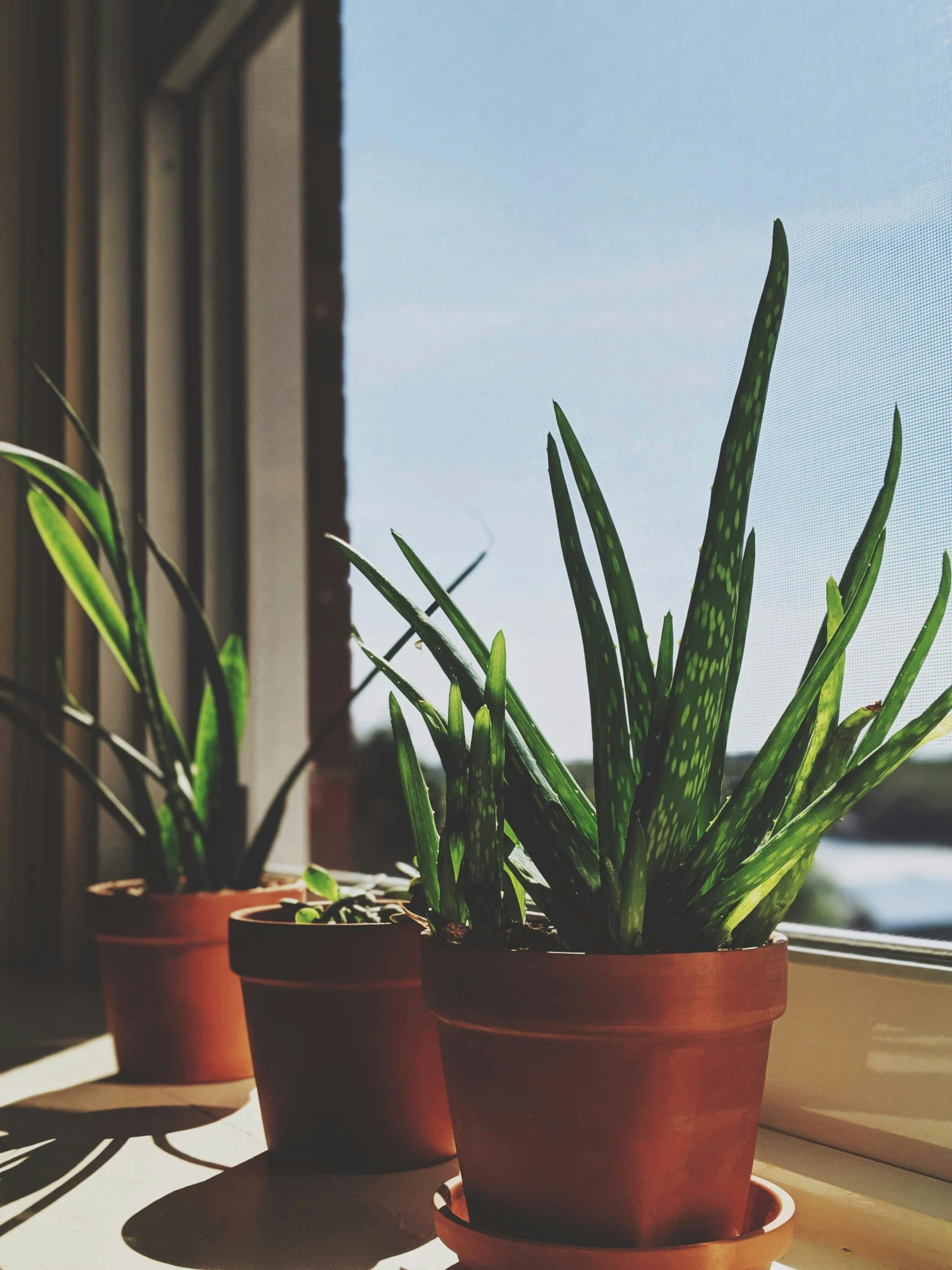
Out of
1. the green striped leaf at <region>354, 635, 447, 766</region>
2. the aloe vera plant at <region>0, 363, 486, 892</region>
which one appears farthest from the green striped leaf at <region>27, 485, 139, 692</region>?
the green striped leaf at <region>354, 635, 447, 766</region>

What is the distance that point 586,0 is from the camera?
82 cm

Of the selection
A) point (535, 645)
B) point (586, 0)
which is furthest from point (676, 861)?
point (586, 0)

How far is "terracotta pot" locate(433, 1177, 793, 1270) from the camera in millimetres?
355

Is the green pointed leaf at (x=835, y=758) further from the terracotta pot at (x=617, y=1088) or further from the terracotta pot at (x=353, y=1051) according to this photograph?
the terracotta pot at (x=353, y=1051)

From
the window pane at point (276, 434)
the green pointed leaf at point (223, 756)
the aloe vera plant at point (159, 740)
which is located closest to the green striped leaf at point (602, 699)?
the aloe vera plant at point (159, 740)

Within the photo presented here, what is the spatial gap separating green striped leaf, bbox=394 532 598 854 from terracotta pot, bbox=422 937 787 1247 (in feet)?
0.25

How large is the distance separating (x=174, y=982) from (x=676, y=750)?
0.48m

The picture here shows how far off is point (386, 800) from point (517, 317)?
1.58 feet

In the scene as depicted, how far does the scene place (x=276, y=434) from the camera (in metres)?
1.23

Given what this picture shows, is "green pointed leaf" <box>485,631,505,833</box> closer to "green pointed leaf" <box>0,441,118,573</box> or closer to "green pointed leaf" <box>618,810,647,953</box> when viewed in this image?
"green pointed leaf" <box>618,810,647,953</box>

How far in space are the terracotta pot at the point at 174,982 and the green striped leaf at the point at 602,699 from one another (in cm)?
41

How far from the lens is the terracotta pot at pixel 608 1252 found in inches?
14.0

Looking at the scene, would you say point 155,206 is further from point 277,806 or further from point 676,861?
point 676,861

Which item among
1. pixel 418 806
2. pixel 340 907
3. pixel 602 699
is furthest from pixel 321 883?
pixel 602 699
